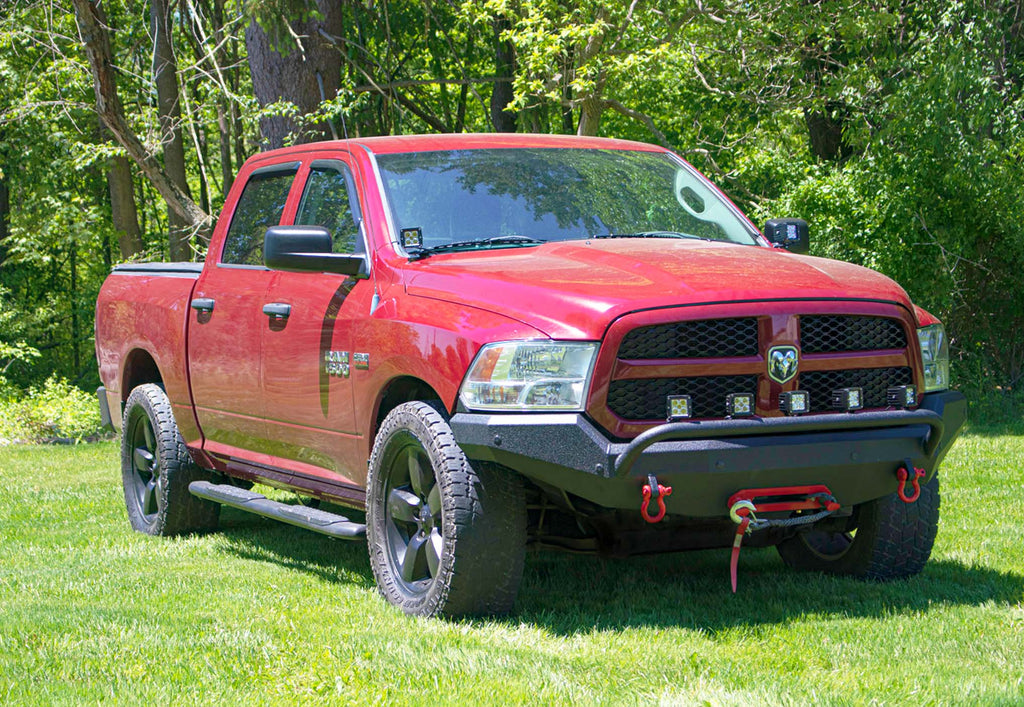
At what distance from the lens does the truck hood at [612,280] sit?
475 cm

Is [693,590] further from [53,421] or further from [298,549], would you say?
[53,421]

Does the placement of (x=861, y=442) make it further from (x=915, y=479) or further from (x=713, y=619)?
(x=713, y=619)

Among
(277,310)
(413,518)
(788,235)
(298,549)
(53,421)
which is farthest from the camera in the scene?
(53,421)

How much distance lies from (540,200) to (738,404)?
1702 millimetres

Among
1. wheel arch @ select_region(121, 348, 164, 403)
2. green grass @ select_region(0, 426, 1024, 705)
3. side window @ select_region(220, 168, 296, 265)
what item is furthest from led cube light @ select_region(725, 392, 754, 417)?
wheel arch @ select_region(121, 348, 164, 403)

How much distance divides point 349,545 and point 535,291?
302 cm

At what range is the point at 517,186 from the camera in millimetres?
6129

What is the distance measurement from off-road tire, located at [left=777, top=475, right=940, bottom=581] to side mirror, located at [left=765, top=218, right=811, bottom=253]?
1.30 meters

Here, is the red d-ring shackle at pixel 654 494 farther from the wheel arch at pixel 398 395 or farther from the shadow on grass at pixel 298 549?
the shadow on grass at pixel 298 549

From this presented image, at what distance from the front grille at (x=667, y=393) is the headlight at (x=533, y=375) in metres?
0.13

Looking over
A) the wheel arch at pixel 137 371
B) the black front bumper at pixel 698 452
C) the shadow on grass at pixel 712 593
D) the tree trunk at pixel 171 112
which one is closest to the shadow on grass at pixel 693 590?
the shadow on grass at pixel 712 593

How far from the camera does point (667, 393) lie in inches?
187

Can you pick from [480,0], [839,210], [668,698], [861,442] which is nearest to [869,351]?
[861,442]

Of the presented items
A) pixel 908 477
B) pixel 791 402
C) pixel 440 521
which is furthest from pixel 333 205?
pixel 908 477
